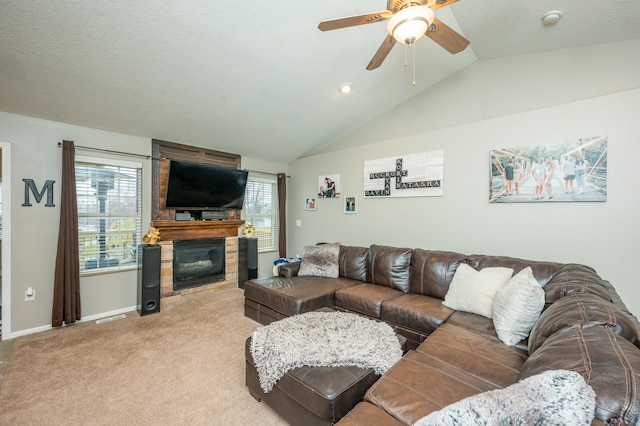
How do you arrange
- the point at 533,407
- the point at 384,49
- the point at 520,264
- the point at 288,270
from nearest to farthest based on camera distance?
the point at 533,407, the point at 384,49, the point at 520,264, the point at 288,270

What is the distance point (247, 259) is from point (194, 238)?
0.92 metres

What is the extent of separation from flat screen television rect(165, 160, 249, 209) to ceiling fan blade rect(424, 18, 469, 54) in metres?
3.42

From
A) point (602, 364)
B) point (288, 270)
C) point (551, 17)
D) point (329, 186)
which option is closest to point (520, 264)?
point (602, 364)

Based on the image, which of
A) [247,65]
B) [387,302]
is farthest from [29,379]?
[247,65]

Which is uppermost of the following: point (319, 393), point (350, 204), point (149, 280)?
point (350, 204)

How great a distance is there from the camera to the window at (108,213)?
3.41m

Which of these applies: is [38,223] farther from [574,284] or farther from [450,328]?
[574,284]

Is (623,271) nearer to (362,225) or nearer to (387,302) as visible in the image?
(387,302)

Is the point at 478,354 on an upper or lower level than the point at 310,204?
lower

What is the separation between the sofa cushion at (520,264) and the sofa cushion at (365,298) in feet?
2.83

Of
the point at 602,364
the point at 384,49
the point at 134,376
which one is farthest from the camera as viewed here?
the point at 134,376

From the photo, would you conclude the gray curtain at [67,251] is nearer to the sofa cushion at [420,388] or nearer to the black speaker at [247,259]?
the black speaker at [247,259]

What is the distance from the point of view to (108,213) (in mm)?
3586

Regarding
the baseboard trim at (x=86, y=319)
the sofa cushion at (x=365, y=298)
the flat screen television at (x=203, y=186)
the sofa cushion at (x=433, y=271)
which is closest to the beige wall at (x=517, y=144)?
the sofa cushion at (x=433, y=271)
